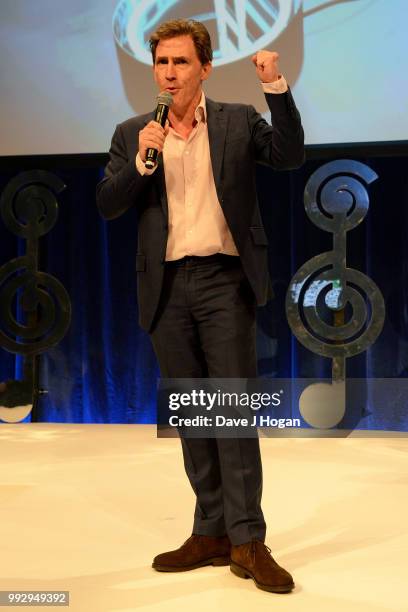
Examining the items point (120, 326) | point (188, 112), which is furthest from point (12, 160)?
point (188, 112)

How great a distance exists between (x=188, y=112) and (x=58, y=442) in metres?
2.32

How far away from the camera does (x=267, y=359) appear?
4.44 m

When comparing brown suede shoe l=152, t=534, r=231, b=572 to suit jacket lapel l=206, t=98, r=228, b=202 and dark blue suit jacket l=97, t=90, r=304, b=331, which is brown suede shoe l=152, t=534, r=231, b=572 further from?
suit jacket lapel l=206, t=98, r=228, b=202

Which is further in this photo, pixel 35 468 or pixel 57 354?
pixel 57 354

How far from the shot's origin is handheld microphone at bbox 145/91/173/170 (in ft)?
5.10

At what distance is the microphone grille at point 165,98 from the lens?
1637 mm

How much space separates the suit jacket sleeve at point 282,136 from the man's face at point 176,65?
0.19 meters

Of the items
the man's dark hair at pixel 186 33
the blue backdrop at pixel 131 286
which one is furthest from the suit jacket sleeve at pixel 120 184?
the blue backdrop at pixel 131 286

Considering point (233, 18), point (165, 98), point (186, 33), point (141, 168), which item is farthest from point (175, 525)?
point (233, 18)

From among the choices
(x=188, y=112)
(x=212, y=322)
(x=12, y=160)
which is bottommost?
(x=212, y=322)

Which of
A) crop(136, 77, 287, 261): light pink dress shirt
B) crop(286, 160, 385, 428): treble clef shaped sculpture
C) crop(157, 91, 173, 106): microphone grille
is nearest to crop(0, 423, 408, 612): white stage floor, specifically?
crop(286, 160, 385, 428): treble clef shaped sculpture

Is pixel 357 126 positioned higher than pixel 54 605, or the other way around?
pixel 357 126

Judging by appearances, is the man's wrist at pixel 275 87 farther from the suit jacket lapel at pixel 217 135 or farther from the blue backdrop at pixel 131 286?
the blue backdrop at pixel 131 286

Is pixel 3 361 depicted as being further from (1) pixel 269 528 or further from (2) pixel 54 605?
(2) pixel 54 605
